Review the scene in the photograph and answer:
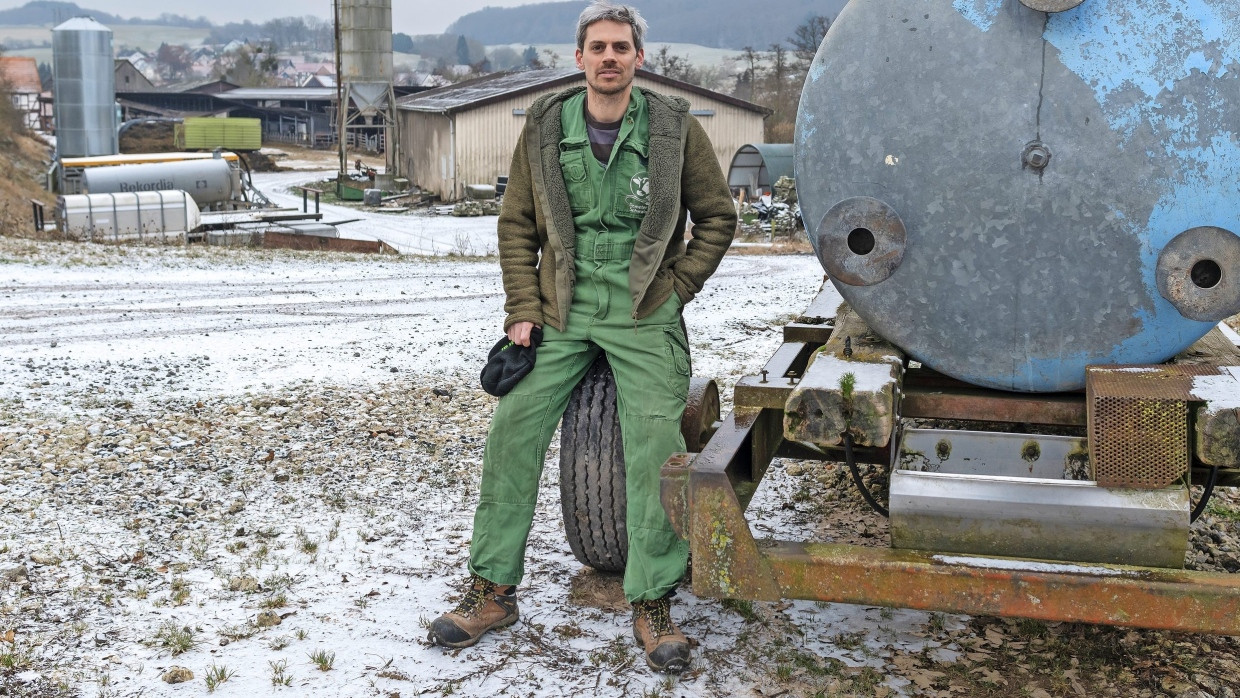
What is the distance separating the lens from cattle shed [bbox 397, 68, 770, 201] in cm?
3031

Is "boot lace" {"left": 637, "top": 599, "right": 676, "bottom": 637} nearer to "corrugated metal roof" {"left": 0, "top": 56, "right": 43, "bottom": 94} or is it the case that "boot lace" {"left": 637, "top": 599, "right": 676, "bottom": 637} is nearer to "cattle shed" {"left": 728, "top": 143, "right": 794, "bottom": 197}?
"cattle shed" {"left": 728, "top": 143, "right": 794, "bottom": 197}

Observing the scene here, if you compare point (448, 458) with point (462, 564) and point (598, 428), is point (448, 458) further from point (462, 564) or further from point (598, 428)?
point (598, 428)

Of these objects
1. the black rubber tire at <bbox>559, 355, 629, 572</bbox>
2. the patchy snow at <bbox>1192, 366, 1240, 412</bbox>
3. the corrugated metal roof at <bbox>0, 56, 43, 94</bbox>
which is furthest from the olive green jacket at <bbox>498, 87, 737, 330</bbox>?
the corrugated metal roof at <bbox>0, 56, 43, 94</bbox>

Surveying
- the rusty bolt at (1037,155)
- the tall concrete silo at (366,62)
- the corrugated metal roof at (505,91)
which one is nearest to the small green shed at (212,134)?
the tall concrete silo at (366,62)

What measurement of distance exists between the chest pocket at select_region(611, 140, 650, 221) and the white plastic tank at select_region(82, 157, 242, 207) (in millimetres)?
22987

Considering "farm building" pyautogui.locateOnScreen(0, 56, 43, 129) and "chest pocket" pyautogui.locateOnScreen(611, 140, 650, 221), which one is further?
"farm building" pyautogui.locateOnScreen(0, 56, 43, 129)

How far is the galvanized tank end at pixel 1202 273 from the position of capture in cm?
288

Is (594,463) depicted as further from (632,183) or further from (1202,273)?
(1202,273)

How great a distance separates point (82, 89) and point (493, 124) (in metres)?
12.5

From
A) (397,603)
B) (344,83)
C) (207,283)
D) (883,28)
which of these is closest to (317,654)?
(397,603)

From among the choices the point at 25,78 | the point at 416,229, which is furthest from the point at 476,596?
the point at 25,78

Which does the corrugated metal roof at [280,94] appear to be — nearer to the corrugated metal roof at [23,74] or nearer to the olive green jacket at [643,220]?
the corrugated metal roof at [23,74]

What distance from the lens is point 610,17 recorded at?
3.52 metres

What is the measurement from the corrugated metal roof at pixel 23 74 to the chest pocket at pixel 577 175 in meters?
76.0
